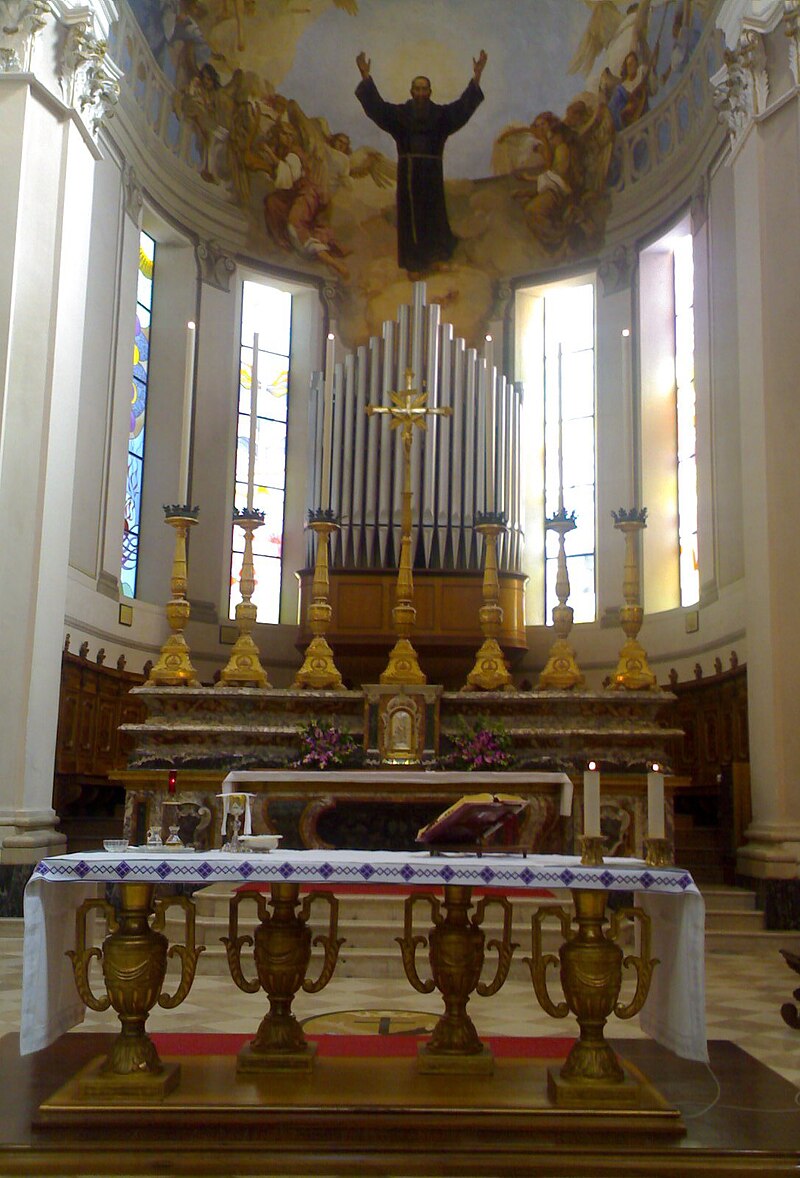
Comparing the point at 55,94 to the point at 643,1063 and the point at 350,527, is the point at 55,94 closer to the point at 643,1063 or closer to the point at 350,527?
the point at 350,527

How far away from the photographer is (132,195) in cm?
1205

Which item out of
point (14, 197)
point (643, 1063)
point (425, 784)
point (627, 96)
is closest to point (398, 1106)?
point (643, 1063)

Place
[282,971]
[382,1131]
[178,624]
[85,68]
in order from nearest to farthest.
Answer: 1. [382,1131]
2. [282,971]
3. [178,624]
4. [85,68]

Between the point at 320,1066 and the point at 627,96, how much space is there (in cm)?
1171

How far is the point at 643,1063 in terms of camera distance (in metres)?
4.68

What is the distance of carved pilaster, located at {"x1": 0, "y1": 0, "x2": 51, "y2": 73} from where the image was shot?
9.23m

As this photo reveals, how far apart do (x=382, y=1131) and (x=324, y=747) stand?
4932mm

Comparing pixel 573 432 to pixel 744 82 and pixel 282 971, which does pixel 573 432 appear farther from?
pixel 282 971


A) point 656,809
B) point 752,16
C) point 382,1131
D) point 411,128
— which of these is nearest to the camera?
point 382,1131

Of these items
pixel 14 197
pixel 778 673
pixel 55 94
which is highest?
pixel 55 94

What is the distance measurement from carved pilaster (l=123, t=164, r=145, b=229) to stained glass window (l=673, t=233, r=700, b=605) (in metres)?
5.89

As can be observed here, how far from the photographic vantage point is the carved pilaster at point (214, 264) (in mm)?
13412

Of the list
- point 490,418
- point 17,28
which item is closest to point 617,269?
point 490,418

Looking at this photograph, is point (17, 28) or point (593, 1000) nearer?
point (593, 1000)
